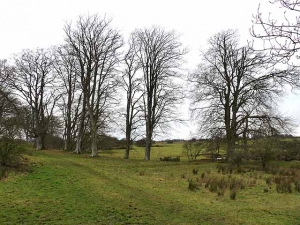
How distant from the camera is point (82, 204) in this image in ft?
31.1

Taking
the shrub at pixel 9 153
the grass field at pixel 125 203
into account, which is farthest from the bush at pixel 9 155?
the grass field at pixel 125 203

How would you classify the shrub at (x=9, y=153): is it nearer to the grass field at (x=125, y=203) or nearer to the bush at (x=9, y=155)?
the bush at (x=9, y=155)

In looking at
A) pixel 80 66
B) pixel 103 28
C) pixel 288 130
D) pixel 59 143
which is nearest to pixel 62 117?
pixel 59 143

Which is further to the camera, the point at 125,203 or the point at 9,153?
the point at 9,153

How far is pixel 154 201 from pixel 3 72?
23.5 meters

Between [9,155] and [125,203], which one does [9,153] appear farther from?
[125,203]

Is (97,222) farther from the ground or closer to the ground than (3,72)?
closer to the ground

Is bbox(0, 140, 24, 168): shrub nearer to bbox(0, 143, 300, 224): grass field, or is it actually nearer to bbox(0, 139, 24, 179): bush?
bbox(0, 139, 24, 179): bush

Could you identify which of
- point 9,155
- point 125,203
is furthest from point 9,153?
point 125,203

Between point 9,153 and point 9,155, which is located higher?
point 9,153

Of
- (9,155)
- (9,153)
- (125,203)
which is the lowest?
(125,203)

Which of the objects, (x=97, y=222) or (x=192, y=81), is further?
(x=192, y=81)

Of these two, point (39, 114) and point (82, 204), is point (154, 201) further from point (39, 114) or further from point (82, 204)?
point (39, 114)

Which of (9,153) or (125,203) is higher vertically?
(9,153)
